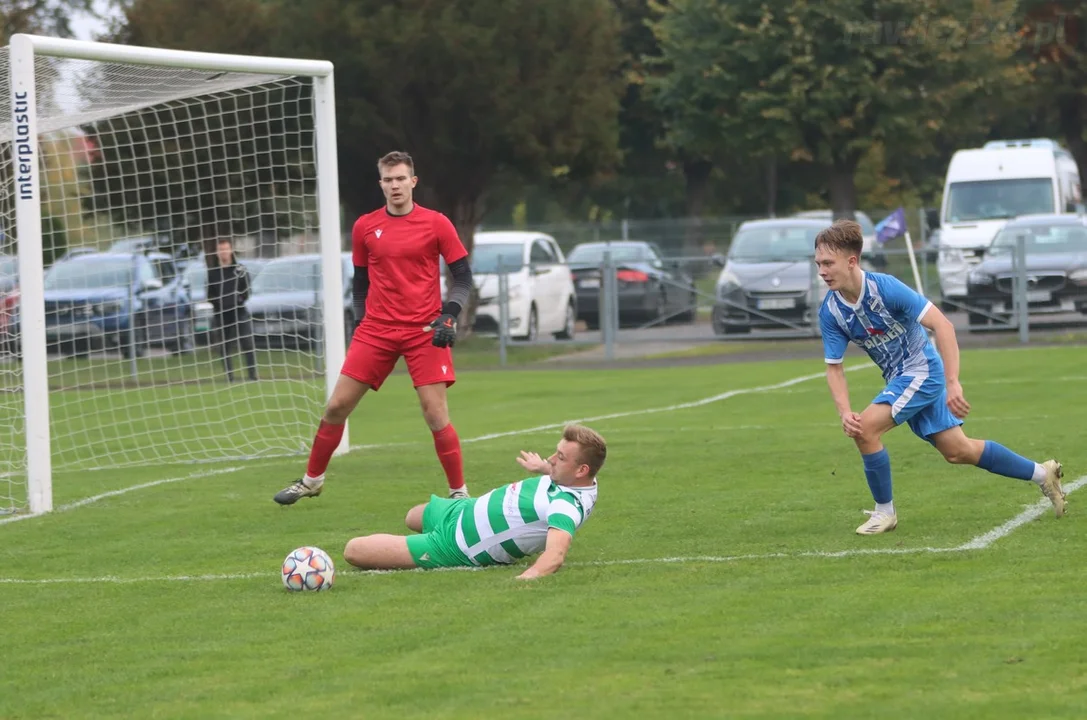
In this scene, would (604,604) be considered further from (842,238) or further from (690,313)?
(690,313)

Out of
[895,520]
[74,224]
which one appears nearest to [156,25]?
[74,224]

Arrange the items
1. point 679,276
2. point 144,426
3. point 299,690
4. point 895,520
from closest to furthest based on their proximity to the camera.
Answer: point 299,690, point 895,520, point 144,426, point 679,276

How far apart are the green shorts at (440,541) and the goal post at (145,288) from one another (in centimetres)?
389

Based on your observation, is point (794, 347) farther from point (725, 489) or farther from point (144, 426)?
point (725, 489)

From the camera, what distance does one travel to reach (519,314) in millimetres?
27328

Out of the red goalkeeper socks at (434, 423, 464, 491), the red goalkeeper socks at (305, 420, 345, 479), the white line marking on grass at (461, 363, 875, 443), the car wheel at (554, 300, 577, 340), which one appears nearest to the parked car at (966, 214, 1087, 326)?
the white line marking on grass at (461, 363, 875, 443)

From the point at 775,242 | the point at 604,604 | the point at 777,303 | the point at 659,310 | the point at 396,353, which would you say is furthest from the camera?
the point at 775,242

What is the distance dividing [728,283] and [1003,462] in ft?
60.1

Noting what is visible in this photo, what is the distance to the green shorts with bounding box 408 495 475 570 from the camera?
790 cm

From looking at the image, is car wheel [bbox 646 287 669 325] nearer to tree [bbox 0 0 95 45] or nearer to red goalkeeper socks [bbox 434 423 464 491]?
tree [bbox 0 0 95 45]

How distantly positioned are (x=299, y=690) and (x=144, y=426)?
1230 centimetres

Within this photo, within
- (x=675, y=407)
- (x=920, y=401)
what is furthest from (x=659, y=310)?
(x=920, y=401)

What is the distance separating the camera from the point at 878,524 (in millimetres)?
8523

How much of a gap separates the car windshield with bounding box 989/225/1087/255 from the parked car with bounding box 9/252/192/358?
39.9 ft
